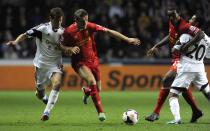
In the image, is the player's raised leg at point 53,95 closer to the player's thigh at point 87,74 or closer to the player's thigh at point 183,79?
the player's thigh at point 87,74

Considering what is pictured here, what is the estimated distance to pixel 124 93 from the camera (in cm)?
2303

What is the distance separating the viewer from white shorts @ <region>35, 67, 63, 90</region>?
13672mm

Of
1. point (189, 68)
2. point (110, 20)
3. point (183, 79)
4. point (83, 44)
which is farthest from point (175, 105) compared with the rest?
point (110, 20)

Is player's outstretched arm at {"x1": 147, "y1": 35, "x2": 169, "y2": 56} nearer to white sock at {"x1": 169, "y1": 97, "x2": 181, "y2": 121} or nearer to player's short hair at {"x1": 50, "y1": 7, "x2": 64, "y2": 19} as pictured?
white sock at {"x1": 169, "y1": 97, "x2": 181, "y2": 121}

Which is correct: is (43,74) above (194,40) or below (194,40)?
below

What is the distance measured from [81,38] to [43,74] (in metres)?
1.38

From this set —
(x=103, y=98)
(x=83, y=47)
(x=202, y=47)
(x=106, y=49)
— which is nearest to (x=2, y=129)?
(x=83, y=47)

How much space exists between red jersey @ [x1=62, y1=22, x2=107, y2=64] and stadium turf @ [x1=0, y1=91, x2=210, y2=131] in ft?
4.36

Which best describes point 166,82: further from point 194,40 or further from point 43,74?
point 43,74

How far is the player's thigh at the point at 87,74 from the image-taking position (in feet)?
42.6

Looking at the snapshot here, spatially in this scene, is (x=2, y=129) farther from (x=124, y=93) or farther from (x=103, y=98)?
(x=124, y=93)

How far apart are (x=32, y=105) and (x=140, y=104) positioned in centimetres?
297

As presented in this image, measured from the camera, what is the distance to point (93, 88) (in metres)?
12.8

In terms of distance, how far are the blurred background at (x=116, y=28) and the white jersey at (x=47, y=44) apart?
10211 millimetres
